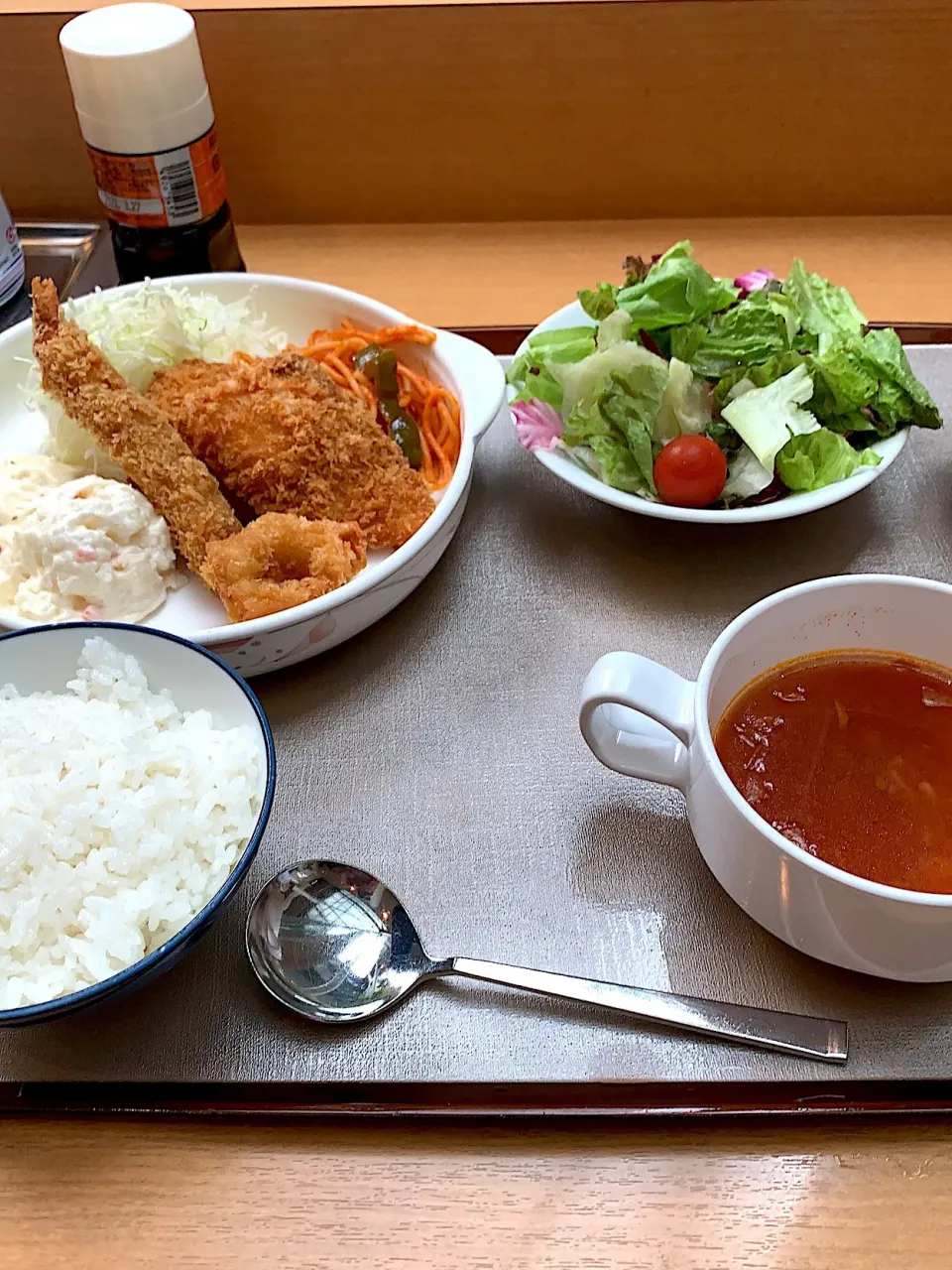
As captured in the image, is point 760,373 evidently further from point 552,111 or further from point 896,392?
point 552,111

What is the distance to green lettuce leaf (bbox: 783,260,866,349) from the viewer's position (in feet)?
4.52

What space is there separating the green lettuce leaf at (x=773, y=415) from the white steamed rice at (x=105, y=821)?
71cm

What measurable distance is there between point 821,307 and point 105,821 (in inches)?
45.3

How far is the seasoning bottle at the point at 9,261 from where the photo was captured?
5.27ft

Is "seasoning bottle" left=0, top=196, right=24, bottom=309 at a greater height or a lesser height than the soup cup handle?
greater

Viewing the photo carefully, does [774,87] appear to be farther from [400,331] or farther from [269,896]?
[269,896]

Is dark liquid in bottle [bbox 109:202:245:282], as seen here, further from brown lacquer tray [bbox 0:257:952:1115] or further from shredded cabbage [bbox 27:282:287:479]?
brown lacquer tray [bbox 0:257:952:1115]

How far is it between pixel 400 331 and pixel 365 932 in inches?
33.7

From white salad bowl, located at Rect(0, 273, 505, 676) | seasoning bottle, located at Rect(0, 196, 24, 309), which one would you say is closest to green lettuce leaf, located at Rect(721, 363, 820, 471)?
white salad bowl, located at Rect(0, 273, 505, 676)

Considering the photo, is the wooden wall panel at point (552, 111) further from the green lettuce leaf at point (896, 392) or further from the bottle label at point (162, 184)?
the green lettuce leaf at point (896, 392)

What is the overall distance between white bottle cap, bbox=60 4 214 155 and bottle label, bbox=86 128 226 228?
0.05ft

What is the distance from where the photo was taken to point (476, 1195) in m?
0.73

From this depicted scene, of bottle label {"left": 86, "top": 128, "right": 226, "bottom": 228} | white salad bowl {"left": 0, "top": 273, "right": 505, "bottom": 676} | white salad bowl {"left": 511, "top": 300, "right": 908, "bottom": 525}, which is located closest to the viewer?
white salad bowl {"left": 0, "top": 273, "right": 505, "bottom": 676}

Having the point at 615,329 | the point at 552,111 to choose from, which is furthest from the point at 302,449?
the point at 552,111
